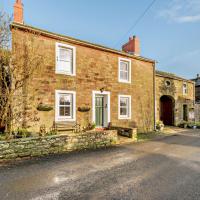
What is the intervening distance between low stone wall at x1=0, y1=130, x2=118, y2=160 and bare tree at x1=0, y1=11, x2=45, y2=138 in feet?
3.77

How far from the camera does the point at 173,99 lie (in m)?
20.0

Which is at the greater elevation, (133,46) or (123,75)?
(133,46)

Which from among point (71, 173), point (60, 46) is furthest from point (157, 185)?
point (60, 46)

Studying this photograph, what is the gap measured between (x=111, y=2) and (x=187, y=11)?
4.85 meters

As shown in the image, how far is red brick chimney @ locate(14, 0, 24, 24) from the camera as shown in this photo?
9.99 m

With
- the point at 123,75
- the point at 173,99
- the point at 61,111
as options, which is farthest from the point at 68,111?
the point at 173,99

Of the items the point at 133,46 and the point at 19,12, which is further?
the point at 133,46

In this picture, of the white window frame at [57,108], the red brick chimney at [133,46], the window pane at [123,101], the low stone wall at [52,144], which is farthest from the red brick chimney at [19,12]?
the red brick chimney at [133,46]

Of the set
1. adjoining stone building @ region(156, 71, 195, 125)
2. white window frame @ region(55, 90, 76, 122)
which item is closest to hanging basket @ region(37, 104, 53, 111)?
white window frame @ region(55, 90, 76, 122)

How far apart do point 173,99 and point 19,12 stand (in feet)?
56.4

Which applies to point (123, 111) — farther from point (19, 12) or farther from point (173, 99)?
point (19, 12)

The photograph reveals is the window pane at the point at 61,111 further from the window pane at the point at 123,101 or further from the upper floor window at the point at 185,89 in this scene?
the upper floor window at the point at 185,89

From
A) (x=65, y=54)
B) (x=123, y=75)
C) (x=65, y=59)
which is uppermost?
(x=65, y=54)

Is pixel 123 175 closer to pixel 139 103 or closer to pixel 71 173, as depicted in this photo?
pixel 71 173
